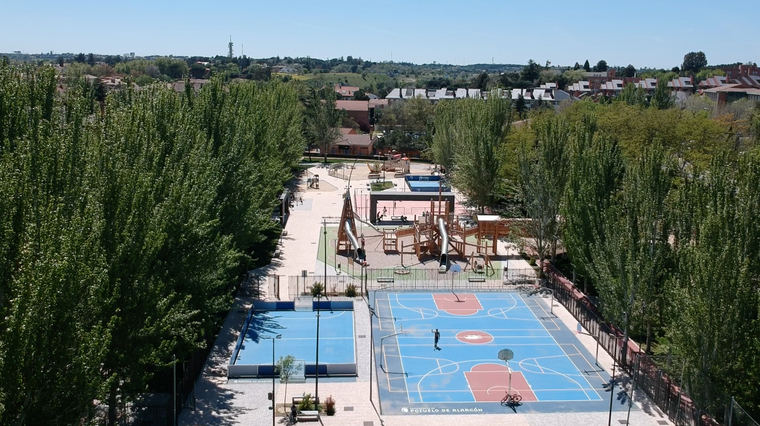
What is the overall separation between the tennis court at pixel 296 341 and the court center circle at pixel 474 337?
196 inches

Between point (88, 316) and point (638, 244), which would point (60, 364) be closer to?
point (88, 316)

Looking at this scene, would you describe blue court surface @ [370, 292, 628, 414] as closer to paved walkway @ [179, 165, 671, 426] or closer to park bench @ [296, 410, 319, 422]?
paved walkway @ [179, 165, 671, 426]

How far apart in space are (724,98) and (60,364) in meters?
123

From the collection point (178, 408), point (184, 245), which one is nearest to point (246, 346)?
point (178, 408)

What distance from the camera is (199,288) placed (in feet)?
76.4

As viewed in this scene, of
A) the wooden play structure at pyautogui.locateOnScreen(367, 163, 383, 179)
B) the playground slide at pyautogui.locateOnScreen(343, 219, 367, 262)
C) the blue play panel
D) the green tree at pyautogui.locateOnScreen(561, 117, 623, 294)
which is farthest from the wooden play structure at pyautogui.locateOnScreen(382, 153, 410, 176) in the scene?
the green tree at pyautogui.locateOnScreen(561, 117, 623, 294)

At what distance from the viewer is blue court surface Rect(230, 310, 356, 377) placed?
26.8m

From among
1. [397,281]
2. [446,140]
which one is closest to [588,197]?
[397,281]

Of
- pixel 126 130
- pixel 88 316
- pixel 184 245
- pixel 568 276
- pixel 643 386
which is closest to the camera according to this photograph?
pixel 88 316

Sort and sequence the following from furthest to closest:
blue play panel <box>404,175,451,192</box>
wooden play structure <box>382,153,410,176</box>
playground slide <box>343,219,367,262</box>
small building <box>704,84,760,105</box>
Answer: small building <box>704,84,760,105</box> → wooden play structure <box>382,153,410,176</box> → blue play panel <box>404,175,451,192</box> → playground slide <box>343,219,367,262</box>

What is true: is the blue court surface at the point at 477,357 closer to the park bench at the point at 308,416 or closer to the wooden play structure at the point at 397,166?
the park bench at the point at 308,416

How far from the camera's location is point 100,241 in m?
17.8

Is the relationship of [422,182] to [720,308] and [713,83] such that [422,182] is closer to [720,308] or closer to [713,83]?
[720,308]

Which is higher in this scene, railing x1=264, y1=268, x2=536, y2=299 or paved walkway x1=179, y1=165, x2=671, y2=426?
railing x1=264, y1=268, x2=536, y2=299
